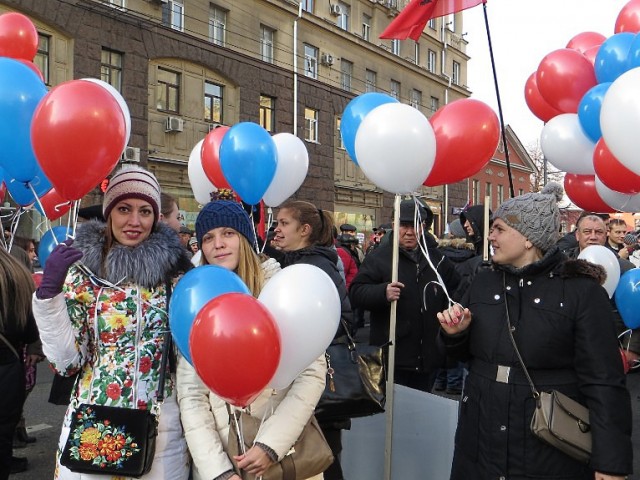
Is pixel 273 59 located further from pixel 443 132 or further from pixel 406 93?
pixel 443 132

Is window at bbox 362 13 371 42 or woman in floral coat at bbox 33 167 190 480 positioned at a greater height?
window at bbox 362 13 371 42

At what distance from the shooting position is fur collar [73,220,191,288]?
7.11 ft

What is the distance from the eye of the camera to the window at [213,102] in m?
16.2

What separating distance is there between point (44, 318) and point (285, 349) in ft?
2.74

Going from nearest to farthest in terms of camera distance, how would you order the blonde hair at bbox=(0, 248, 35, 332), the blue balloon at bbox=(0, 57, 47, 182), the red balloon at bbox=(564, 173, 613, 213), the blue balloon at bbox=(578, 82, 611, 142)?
the blue balloon at bbox=(0, 57, 47, 182) → the blonde hair at bbox=(0, 248, 35, 332) → the blue balloon at bbox=(578, 82, 611, 142) → the red balloon at bbox=(564, 173, 613, 213)

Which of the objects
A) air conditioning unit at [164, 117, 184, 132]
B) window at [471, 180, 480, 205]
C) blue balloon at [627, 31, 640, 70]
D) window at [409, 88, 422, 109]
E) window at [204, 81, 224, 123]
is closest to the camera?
blue balloon at [627, 31, 640, 70]

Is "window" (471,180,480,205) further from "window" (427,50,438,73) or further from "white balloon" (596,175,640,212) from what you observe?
"white balloon" (596,175,640,212)

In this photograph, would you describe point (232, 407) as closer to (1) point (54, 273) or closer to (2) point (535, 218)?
(1) point (54, 273)

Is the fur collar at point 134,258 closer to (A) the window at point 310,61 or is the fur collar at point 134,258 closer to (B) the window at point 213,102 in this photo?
(B) the window at point 213,102

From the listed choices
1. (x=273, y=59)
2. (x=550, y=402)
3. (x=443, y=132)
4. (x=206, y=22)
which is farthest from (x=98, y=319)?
(x=273, y=59)

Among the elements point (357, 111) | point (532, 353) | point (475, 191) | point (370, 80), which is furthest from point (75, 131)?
point (475, 191)

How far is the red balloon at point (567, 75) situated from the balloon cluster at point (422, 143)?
82 centimetres

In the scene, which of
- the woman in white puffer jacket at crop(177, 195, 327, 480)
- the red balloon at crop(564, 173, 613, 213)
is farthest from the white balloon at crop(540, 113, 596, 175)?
the woman in white puffer jacket at crop(177, 195, 327, 480)

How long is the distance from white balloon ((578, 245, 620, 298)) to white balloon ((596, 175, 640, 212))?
397 mm
